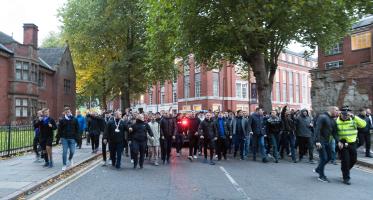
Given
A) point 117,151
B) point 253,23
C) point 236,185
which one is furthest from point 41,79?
point 236,185

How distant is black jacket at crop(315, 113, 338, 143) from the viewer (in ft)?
34.7

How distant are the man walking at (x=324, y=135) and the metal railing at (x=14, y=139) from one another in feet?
38.1

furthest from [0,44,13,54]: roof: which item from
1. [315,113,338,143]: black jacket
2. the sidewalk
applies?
[315,113,338,143]: black jacket

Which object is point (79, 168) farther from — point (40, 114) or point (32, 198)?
point (32, 198)

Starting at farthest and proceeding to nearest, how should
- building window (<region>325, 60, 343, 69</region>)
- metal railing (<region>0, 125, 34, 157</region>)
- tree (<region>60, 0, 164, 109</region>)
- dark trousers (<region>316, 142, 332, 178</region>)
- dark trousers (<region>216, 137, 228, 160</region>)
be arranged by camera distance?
building window (<region>325, 60, 343, 69</region>), tree (<region>60, 0, 164, 109</region>), dark trousers (<region>216, 137, 228, 160</region>), metal railing (<region>0, 125, 34, 157</region>), dark trousers (<region>316, 142, 332, 178</region>)

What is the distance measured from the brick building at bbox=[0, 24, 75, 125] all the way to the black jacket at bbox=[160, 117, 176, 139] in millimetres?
22813

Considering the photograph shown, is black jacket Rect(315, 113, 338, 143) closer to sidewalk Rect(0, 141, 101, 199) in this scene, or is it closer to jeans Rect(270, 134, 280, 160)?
jeans Rect(270, 134, 280, 160)

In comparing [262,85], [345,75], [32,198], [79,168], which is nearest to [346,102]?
[345,75]

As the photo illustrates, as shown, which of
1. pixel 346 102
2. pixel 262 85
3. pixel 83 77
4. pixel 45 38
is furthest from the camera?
pixel 45 38

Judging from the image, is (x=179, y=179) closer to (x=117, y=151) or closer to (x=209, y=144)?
(x=117, y=151)

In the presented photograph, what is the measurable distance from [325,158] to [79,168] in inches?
311

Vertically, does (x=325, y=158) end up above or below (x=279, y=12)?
below

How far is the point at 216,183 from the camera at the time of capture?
980 centimetres

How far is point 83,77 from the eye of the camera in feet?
140
